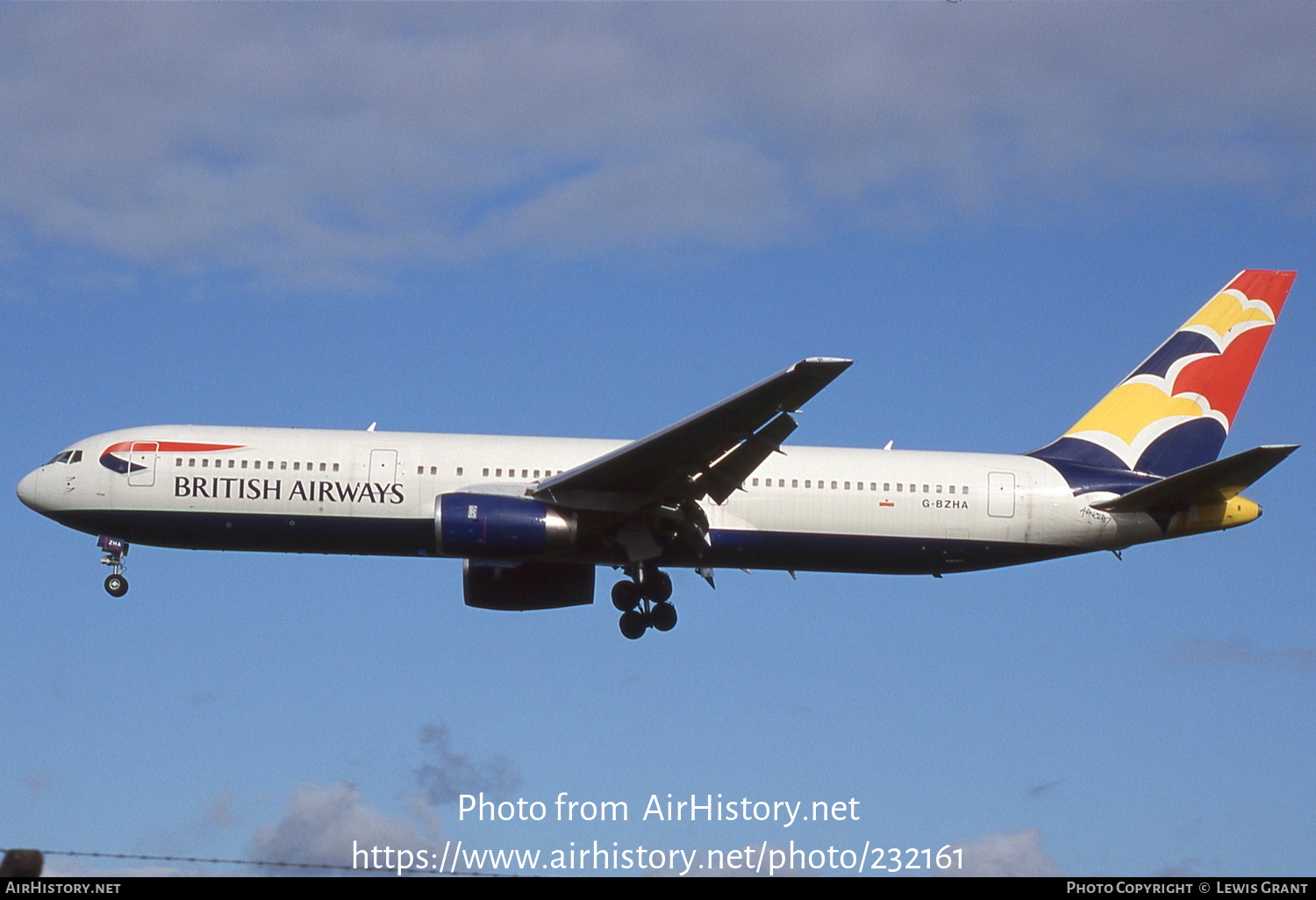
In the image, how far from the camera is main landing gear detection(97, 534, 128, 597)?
107 feet

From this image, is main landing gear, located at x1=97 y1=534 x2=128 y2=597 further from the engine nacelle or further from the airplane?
the engine nacelle

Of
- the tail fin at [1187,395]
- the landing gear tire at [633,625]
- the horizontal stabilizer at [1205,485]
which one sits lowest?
the landing gear tire at [633,625]

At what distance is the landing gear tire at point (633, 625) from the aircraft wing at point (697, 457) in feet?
9.97

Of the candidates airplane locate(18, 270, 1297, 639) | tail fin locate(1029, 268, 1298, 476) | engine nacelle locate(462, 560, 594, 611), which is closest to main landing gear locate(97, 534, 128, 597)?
airplane locate(18, 270, 1297, 639)

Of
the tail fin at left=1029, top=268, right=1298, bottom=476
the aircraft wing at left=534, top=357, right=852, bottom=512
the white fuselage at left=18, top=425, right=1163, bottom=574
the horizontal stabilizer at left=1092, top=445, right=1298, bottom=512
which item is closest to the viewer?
the aircraft wing at left=534, top=357, right=852, bottom=512

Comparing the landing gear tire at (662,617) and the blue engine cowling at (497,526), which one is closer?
the blue engine cowling at (497,526)

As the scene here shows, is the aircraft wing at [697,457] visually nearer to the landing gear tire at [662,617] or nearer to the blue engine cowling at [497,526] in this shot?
the blue engine cowling at [497,526]

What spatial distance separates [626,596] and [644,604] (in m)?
0.45

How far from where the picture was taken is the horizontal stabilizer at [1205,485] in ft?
95.9

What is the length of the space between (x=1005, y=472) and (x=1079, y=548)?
2.34 meters

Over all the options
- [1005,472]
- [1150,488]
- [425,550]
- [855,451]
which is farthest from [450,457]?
[1150,488]

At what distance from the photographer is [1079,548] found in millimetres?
33188

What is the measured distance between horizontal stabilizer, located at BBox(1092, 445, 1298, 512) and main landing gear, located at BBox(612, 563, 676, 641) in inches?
380

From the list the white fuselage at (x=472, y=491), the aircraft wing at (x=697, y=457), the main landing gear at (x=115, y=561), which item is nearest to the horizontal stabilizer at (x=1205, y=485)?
the white fuselage at (x=472, y=491)
